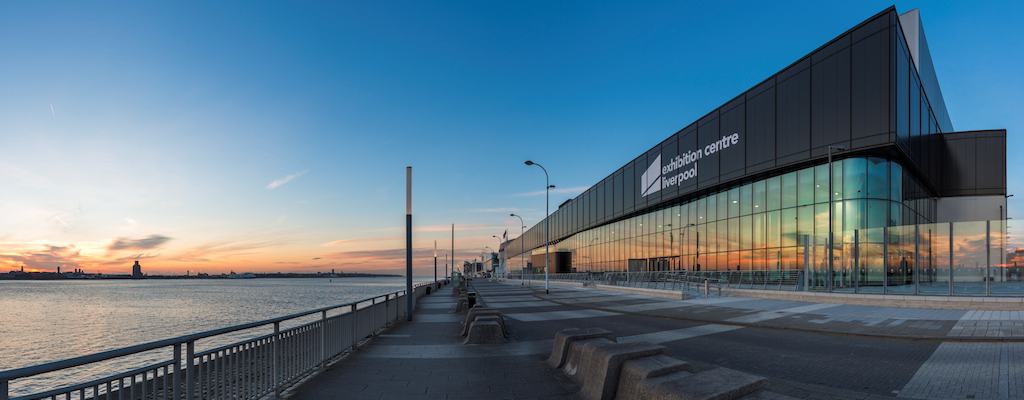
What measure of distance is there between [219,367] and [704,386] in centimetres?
517

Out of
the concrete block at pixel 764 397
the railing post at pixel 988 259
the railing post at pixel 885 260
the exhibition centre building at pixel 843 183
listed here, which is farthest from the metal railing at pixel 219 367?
the railing post at pixel 988 259

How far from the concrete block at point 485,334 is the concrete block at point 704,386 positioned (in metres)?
6.61

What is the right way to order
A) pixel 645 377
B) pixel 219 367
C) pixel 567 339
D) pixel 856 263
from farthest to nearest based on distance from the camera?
pixel 856 263, pixel 567 339, pixel 219 367, pixel 645 377

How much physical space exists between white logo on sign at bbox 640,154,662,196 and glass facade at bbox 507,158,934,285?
2296mm

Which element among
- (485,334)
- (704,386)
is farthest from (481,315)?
(704,386)

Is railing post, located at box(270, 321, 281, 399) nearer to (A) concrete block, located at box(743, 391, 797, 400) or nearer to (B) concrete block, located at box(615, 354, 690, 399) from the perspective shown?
Answer: (B) concrete block, located at box(615, 354, 690, 399)

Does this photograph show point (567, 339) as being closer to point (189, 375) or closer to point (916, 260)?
point (189, 375)

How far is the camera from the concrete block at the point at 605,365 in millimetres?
5852

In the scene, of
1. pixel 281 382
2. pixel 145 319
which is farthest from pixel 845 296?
pixel 145 319

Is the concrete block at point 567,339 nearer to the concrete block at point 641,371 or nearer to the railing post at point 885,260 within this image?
the concrete block at point 641,371

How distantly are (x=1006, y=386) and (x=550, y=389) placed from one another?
21.1 feet

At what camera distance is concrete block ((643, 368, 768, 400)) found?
422cm

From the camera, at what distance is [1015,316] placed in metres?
14.7

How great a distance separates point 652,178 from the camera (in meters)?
48.7
